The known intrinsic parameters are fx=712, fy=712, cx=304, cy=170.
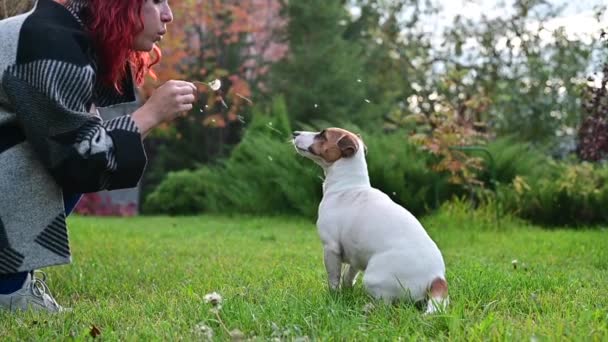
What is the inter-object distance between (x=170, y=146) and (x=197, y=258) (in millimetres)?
9803

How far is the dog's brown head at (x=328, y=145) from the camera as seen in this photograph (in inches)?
130

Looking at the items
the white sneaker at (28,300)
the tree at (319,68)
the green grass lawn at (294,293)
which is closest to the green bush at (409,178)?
the green grass lawn at (294,293)

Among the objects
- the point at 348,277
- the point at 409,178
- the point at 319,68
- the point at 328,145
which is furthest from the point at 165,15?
the point at 319,68

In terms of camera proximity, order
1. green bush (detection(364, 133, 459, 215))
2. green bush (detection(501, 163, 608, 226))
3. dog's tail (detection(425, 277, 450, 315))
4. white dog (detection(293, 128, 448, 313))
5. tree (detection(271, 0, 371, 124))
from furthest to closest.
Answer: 1. tree (detection(271, 0, 371, 124))
2. green bush (detection(364, 133, 459, 215))
3. green bush (detection(501, 163, 608, 226))
4. white dog (detection(293, 128, 448, 313))
5. dog's tail (detection(425, 277, 450, 315))

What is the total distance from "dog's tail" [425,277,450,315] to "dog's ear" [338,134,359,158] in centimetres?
80

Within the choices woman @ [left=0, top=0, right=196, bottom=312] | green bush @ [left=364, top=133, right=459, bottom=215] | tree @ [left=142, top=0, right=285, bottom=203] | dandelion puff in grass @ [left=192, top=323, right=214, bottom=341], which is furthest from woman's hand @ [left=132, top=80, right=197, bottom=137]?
tree @ [left=142, top=0, right=285, bottom=203]

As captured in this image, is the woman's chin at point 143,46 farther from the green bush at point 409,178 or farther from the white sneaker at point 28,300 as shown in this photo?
the green bush at point 409,178

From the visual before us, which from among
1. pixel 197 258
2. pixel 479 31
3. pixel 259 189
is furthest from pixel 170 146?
pixel 197 258

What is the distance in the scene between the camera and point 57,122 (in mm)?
2762

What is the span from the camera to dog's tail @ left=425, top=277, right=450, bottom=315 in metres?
2.59

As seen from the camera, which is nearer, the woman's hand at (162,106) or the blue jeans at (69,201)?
the woman's hand at (162,106)

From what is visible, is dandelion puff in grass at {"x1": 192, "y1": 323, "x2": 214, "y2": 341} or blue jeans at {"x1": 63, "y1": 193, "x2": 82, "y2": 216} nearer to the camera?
dandelion puff in grass at {"x1": 192, "y1": 323, "x2": 214, "y2": 341}

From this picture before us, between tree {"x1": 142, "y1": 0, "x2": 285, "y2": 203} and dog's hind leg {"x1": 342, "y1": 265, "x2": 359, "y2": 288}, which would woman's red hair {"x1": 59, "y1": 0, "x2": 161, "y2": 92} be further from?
tree {"x1": 142, "y1": 0, "x2": 285, "y2": 203}

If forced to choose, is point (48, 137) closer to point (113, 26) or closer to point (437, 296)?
point (113, 26)
